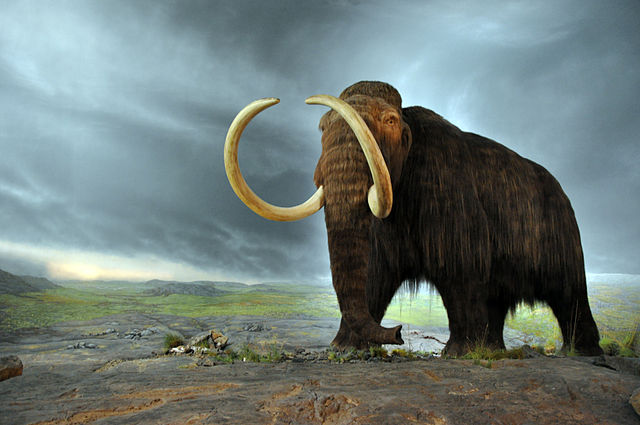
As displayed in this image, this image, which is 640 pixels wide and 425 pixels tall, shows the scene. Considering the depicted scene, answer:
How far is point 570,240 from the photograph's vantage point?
455 centimetres

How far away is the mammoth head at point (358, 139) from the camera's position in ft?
9.90

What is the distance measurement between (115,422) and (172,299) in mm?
5911

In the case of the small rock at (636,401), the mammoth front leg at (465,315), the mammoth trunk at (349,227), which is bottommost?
the small rock at (636,401)

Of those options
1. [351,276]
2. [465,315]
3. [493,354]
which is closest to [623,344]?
[465,315]

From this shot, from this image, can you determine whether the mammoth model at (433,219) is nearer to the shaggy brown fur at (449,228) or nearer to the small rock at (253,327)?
the shaggy brown fur at (449,228)

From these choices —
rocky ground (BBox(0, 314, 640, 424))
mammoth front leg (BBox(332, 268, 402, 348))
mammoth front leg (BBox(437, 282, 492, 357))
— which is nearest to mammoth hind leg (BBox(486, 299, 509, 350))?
mammoth front leg (BBox(437, 282, 492, 357))

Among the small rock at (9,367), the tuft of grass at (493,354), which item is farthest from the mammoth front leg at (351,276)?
the small rock at (9,367)

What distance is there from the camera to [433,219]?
3650mm

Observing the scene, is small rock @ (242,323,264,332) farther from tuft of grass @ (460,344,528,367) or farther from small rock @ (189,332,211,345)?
tuft of grass @ (460,344,528,367)

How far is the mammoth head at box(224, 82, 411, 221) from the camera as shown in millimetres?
3018

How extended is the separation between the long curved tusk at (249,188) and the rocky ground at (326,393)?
1.34 meters

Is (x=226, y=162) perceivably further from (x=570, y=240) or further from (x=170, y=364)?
(x=570, y=240)

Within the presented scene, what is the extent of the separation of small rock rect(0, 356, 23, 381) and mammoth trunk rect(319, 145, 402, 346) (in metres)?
2.19

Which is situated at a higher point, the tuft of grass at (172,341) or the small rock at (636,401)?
the small rock at (636,401)
